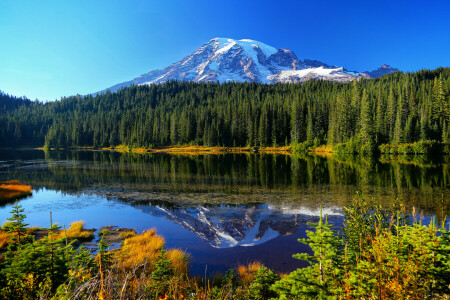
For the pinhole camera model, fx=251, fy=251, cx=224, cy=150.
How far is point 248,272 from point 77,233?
11.0 m

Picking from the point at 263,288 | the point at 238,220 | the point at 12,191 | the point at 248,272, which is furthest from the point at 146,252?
the point at 12,191

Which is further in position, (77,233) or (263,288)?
(77,233)

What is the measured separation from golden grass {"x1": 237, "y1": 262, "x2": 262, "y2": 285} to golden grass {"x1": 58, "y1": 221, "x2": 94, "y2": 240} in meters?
9.81

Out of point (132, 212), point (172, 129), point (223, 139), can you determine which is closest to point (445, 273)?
point (132, 212)

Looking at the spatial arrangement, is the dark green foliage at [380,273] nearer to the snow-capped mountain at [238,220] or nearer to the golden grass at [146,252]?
the golden grass at [146,252]

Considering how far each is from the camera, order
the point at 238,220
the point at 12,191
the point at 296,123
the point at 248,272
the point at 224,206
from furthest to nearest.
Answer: the point at 296,123
the point at 12,191
the point at 224,206
the point at 238,220
the point at 248,272

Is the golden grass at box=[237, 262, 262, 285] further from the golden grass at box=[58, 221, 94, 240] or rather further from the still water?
the golden grass at box=[58, 221, 94, 240]

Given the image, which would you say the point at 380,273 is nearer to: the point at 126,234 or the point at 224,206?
the point at 126,234

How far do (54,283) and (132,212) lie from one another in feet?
47.8

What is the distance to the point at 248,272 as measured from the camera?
392 inches

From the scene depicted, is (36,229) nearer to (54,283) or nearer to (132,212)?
(132,212)

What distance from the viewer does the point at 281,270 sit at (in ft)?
34.2

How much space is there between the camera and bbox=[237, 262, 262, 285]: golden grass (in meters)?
9.23

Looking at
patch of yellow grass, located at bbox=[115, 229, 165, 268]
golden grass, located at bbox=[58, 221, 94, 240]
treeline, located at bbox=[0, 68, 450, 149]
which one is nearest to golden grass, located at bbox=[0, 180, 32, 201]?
golden grass, located at bbox=[58, 221, 94, 240]
